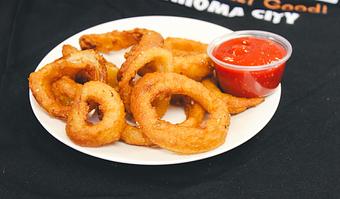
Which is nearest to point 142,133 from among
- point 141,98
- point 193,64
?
point 141,98

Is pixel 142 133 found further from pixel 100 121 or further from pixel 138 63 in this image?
pixel 138 63

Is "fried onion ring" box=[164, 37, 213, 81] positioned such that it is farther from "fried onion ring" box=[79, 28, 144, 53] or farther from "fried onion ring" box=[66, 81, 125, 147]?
"fried onion ring" box=[66, 81, 125, 147]

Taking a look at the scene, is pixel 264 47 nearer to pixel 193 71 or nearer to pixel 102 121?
pixel 193 71

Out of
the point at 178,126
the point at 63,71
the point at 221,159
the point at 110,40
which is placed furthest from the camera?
the point at 110,40

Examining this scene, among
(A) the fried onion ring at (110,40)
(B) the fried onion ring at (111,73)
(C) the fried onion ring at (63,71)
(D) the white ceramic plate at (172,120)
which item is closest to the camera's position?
(D) the white ceramic plate at (172,120)

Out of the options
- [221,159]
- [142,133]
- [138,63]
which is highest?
[138,63]

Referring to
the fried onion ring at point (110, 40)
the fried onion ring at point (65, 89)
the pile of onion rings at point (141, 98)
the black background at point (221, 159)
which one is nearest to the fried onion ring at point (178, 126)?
the pile of onion rings at point (141, 98)

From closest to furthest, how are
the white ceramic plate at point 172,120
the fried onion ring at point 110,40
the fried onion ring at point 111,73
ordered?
1. the white ceramic plate at point 172,120
2. the fried onion ring at point 111,73
3. the fried onion ring at point 110,40

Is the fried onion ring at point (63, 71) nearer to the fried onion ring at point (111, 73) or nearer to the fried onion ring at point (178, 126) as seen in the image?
the fried onion ring at point (111, 73)
